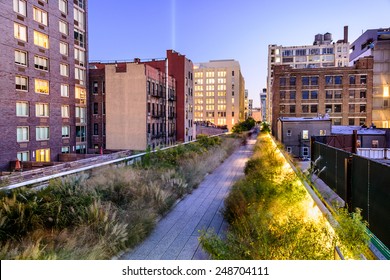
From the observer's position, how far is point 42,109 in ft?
102

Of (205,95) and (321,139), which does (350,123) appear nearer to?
(321,139)

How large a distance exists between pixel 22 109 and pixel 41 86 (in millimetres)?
3467

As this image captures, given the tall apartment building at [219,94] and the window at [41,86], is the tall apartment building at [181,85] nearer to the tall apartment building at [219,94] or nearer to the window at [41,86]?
the window at [41,86]

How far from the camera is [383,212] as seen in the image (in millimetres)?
5957

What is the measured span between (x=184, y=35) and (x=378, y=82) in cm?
6811

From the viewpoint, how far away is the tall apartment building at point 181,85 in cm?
5031

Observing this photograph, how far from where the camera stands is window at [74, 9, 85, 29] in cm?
3797

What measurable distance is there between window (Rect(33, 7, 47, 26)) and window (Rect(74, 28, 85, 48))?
6367 millimetres

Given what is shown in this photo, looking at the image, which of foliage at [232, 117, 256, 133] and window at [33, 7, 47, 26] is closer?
window at [33, 7, 47, 26]

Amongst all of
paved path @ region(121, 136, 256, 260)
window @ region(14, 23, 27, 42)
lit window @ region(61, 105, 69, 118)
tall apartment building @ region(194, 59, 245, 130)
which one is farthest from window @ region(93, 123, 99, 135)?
tall apartment building @ region(194, 59, 245, 130)

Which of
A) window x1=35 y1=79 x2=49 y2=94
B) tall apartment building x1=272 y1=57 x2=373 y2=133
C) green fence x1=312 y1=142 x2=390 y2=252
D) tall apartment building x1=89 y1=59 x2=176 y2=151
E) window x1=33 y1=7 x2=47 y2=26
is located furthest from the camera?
tall apartment building x1=272 y1=57 x2=373 y2=133

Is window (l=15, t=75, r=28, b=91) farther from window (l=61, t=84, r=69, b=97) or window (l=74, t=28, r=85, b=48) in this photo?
window (l=74, t=28, r=85, b=48)

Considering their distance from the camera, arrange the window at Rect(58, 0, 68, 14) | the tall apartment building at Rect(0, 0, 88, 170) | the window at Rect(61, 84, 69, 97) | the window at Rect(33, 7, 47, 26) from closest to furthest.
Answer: the tall apartment building at Rect(0, 0, 88, 170), the window at Rect(33, 7, 47, 26), the window at Rect(58, 0, 68, 14), the window at Rect(61, 84, 69, 97)

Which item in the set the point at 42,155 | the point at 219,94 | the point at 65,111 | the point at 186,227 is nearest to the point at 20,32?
the point at 65,111
